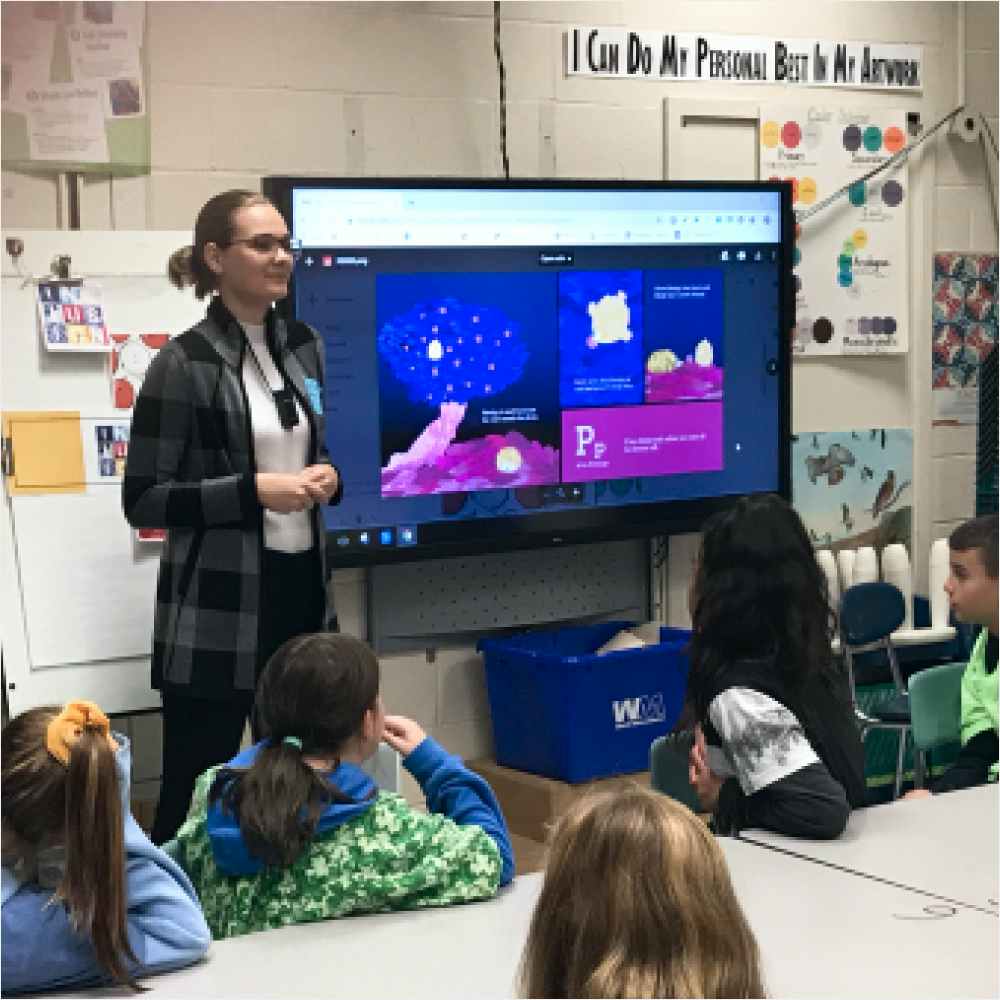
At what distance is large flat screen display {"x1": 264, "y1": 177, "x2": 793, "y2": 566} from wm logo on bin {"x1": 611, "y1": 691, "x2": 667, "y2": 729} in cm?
44

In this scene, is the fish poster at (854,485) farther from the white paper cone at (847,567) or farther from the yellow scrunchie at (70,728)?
the yellow scrunchie at (70,728)

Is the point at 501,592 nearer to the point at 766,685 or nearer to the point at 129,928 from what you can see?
the point at 766,685

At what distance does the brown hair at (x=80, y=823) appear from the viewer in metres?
1.83

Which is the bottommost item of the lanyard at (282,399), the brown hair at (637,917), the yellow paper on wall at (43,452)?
the brown hair at (637,917)

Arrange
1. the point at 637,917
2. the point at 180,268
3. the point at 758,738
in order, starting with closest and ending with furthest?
the point at 637,917, the point at 758,738, the point at 180,268

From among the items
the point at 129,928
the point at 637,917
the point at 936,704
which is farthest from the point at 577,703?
the point at 637,917

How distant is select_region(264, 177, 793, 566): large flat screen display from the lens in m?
4.06

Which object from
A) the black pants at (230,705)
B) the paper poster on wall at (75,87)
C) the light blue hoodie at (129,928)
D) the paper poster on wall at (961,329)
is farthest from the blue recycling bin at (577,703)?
the light blue hoodie at (129,928)

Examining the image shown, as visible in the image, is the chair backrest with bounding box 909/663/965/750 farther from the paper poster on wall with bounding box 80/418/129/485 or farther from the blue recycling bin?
the paper poster on wall with bounding box 80/418/129/485

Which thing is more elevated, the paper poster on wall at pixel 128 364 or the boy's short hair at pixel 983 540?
the paper poster on wall at pixel 128 364

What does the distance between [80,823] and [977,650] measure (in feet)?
6.66

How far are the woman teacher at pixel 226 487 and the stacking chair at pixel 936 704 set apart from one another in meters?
1.28

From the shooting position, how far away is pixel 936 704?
354cm

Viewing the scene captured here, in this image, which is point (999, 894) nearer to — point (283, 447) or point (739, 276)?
Result: point (283, 447)
